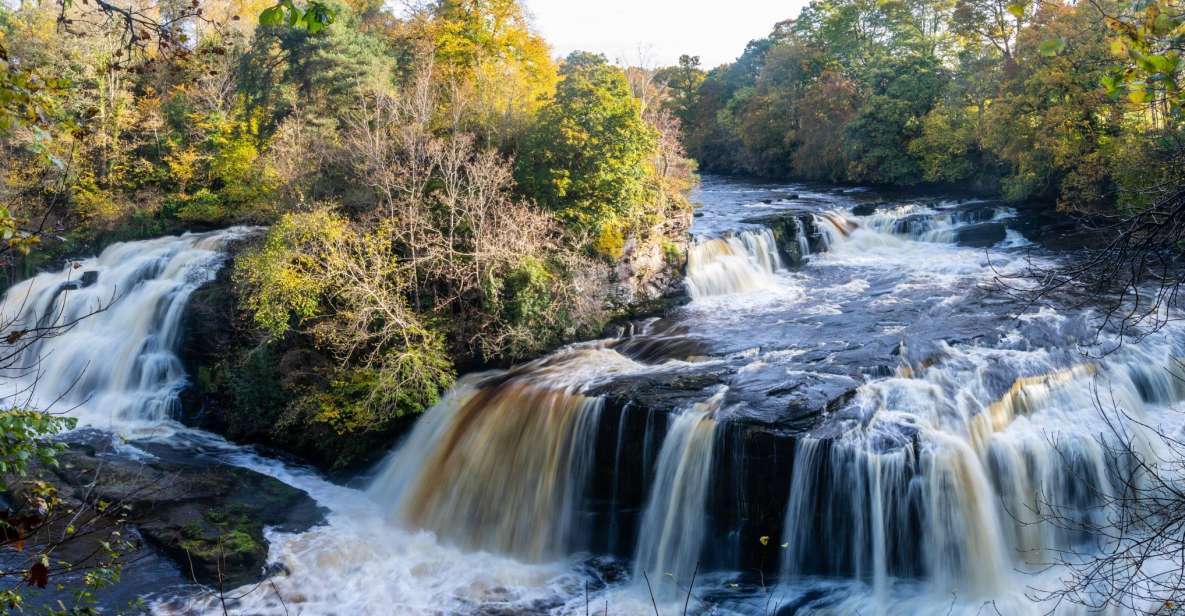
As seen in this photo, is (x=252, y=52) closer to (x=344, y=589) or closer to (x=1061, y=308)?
(x=344, y=589)

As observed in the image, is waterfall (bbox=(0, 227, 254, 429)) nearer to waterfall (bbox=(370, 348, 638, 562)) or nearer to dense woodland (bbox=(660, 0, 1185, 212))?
waterfall (bbox=(370, 348, 638, 562))

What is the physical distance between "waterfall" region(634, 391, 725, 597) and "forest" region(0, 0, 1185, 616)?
0.06 metres

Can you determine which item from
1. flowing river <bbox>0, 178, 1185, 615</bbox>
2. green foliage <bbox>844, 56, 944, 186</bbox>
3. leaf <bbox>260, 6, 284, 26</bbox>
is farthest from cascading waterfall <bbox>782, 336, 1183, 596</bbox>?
green foliage <bbox>844, 56, 944, 186</bbox>

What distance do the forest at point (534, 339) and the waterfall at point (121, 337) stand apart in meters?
0.11

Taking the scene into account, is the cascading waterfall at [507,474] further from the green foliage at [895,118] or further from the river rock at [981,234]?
the green foliage at [895,118]

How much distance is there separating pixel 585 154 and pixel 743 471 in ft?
32.7

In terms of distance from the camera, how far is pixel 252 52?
89.4 ft

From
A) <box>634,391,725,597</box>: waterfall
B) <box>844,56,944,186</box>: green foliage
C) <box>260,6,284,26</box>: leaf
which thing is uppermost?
<box>844,56,944,186</box>: green foliage

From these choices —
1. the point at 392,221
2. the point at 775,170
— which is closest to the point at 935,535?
the point at 392,221

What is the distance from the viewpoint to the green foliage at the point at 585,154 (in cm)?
1862

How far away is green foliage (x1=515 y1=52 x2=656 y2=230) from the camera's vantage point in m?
18.6

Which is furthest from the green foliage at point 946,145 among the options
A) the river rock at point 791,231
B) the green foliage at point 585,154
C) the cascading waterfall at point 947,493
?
the cascading waterfall at point 947,493

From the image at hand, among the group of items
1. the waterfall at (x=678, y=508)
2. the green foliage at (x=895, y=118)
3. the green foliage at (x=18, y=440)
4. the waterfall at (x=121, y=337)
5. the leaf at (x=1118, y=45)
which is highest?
the green foliage at (x=895, y=118)

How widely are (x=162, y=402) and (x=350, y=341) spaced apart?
5667 mm
